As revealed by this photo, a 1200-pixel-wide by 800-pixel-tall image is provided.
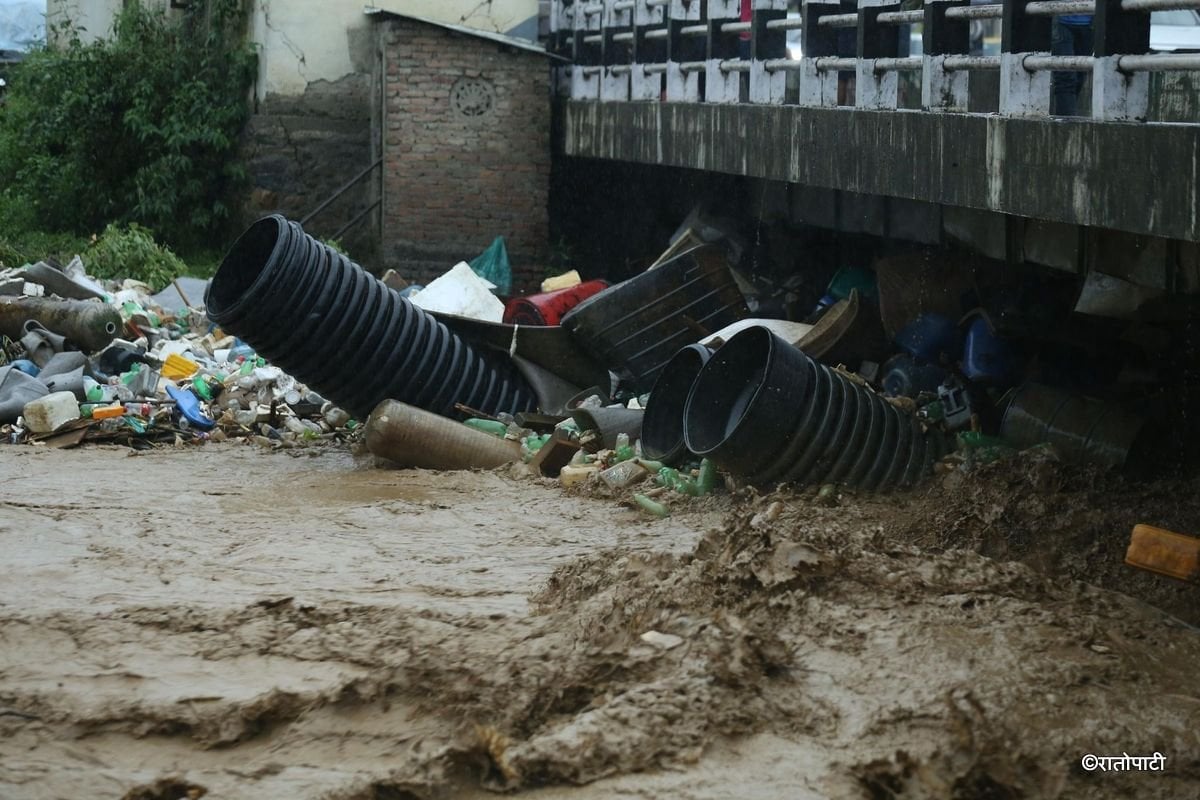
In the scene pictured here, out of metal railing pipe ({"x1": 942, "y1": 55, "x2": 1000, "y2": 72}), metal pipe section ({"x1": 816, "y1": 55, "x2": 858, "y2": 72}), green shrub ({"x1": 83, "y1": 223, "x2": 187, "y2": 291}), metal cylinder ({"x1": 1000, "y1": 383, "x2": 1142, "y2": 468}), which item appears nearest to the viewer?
metal railing pipe ({"x1": 942, "y1": 55, "x2": 1000, "y2": 72})

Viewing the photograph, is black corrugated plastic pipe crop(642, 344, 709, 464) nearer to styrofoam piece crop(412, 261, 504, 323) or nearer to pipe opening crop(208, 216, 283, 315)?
pipe opening crop(208, 216, 283, 315)

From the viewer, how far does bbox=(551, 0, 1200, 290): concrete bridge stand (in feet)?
18.0

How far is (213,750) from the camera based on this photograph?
435 cm

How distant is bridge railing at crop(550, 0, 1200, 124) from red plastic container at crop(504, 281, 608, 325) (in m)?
1.59

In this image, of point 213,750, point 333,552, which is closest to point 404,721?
point 213,750

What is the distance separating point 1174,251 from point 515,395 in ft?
15.8

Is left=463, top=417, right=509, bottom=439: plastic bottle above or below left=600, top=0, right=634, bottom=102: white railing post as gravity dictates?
below

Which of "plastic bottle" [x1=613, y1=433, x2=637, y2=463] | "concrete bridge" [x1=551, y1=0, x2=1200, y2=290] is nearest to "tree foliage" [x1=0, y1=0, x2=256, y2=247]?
"concrete bridge" [x1=551, y1=0, x2=1200, y2=290]

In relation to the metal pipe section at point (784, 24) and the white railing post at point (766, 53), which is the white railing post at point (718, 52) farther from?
the metal pipe section at point (784, 24)

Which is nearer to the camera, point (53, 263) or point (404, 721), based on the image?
point (404, 721)

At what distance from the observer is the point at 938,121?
6977mm

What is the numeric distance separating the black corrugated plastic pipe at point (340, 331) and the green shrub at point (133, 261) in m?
4.34

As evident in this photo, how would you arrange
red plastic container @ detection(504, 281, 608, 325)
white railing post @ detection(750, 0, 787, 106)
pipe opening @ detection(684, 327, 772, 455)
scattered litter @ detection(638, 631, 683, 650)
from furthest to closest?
red plastic container @ detection(504, 281, 608, 325) < white railing post @ detection(750, 0, 787, 106) < pipe opening @ detection(684, 327, 772, 455) < scattered litter @ detection(638, 631, 683, 650)

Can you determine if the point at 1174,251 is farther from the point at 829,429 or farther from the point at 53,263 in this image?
the point at 53,263
